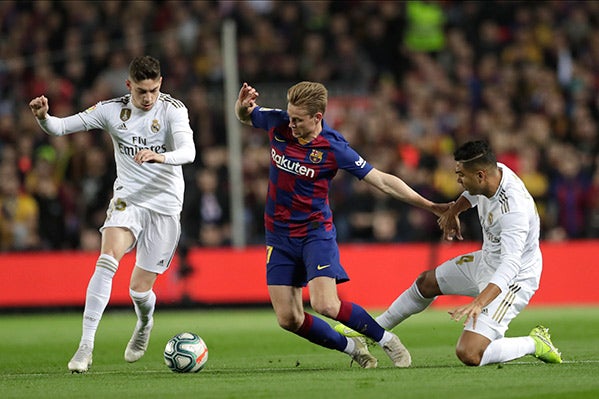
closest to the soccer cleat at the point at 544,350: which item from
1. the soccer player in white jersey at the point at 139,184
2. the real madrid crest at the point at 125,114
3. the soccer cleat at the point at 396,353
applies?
the soccer cleat at the point at 396,353

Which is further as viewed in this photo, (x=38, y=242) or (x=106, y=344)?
(x=38, y=242)

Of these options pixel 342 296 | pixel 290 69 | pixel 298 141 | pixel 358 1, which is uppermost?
Result: pixel 358 1

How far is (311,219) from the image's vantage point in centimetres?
958

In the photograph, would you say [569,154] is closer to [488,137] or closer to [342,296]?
[488,137]

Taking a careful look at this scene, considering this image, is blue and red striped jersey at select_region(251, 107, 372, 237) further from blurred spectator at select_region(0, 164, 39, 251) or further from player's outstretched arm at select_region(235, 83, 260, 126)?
blurred spectator at select_region(0, 164, 39, 251)

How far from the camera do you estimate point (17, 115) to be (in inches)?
834

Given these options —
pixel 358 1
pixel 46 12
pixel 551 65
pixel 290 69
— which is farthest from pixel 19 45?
pixel 551 65

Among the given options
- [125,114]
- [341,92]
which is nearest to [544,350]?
[125,114]

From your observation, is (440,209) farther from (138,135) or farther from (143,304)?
(143,304)

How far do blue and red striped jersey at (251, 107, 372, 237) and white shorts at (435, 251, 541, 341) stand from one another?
3.50ft

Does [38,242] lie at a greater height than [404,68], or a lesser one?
lesser

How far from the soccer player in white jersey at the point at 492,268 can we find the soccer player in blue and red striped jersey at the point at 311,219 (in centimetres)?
42

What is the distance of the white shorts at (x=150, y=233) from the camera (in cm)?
1026

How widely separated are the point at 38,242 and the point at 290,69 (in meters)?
5.89
